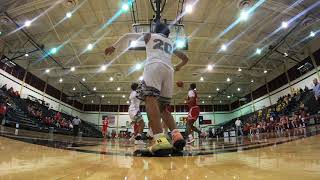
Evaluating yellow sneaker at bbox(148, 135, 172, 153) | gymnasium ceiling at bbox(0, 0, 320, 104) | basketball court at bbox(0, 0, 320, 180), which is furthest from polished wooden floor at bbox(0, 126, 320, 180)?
gymnasium ceiling at bbox(0, 0, 320, 104)

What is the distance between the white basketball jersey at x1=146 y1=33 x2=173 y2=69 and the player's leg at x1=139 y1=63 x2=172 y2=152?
0.09 meters

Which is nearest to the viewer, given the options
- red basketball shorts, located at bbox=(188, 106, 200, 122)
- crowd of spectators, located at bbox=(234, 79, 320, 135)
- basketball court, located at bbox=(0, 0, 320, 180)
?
red basketball shorts, located at bbox=(188, 106, 200, 122)

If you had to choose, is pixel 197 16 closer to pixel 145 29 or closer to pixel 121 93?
pixel 145 29

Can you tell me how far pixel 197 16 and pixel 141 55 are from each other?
578 cm

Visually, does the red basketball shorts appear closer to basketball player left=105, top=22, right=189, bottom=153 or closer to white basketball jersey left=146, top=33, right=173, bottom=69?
basketball player left=105, top=22, right=189, bottom=153

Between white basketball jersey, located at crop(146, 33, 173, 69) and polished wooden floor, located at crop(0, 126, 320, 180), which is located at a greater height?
white basketball jersey, located at crop(146, 33, 173, 69)

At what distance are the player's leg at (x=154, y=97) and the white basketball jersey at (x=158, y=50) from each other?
0.29 ft

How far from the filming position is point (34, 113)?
15469mm

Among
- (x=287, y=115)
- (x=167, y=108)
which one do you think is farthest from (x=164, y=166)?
(x=287, y=115)

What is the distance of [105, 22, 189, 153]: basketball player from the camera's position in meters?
2.04

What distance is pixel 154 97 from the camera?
212 centimetres

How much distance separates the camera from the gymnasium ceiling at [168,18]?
10953 millimetres

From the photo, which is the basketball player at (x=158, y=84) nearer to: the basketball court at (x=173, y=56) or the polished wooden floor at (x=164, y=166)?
the polished wooden floor at (x=164, y=166)

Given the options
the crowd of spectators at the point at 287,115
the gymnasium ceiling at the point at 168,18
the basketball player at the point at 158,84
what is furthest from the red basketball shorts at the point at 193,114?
the crowd of spectators at the point at 287,115
